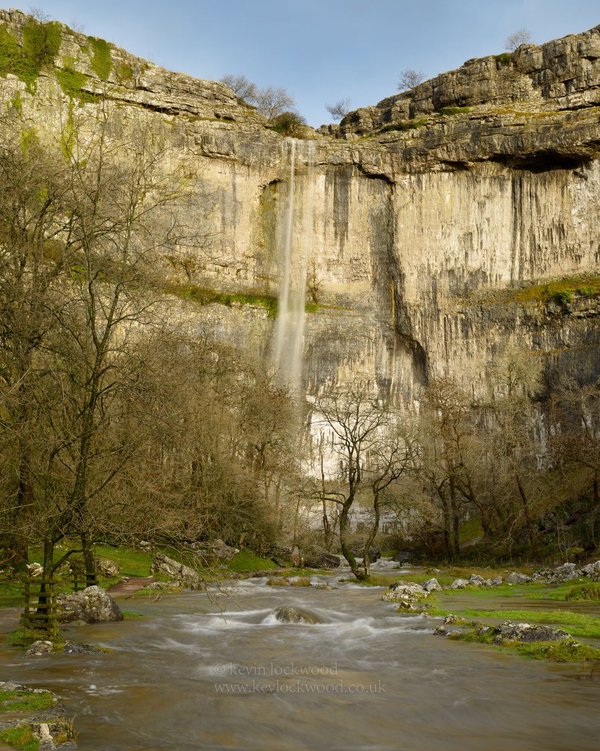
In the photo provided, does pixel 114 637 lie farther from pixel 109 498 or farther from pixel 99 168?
pixel 99 168

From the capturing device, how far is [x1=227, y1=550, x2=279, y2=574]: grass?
3184 centimetres

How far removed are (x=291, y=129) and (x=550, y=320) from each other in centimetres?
3004

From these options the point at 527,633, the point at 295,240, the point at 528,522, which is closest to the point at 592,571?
the point at 528,522

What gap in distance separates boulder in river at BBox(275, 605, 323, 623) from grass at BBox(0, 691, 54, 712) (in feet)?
31.9

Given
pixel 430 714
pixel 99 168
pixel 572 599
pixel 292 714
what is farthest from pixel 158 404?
pixel 572 599

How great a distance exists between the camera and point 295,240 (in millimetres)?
66125

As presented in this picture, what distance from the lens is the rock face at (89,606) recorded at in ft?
51.9

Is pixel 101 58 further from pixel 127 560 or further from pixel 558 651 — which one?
pixel 558 651

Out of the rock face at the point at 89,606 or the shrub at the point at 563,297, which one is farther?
the shrub at the point at 563,297

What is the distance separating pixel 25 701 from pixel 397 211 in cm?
6096

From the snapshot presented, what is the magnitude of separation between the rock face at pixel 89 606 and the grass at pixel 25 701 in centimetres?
676

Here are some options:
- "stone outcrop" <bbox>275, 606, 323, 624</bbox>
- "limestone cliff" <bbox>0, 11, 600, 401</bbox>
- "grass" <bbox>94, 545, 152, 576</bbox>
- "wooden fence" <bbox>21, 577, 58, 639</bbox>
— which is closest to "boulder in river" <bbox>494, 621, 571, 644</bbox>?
"stone outcrop" <bbox>275, 606, 323, 624</bbox>

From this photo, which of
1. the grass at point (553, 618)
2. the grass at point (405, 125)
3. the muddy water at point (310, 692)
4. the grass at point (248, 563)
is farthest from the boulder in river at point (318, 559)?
the grass at point (405, 125)

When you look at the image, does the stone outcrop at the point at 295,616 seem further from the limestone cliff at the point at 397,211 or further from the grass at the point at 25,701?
the limestone cliff at the point at 397,211
